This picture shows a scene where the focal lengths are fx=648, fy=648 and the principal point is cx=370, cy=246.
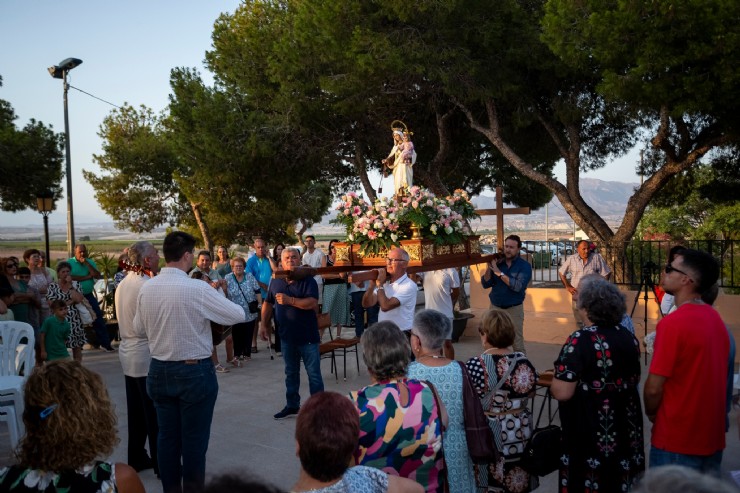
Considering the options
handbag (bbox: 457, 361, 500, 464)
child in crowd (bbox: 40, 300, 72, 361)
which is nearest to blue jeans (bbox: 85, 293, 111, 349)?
child in crowd (bbox: 40, 300, 72, 361)

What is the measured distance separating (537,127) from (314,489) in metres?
14.6

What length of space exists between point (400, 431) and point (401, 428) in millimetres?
14

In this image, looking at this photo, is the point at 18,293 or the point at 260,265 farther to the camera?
the point at 260,265

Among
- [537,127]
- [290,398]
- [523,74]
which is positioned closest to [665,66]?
[523,74]

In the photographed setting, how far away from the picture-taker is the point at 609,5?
432 inches

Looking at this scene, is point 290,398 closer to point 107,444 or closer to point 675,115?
point 107,444

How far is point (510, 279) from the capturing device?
8062 mm

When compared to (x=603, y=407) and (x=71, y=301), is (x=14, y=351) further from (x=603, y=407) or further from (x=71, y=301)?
A: (x=603, y=407)

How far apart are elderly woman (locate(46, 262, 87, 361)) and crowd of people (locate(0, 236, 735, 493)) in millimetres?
4251

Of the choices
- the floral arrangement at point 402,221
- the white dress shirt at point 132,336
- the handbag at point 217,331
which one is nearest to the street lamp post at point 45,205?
the floral arrangement at point 402,221

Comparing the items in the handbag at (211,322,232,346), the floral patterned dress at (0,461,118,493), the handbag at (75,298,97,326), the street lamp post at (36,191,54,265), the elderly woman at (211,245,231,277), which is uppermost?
the street lamp post at (36,191,54,265)

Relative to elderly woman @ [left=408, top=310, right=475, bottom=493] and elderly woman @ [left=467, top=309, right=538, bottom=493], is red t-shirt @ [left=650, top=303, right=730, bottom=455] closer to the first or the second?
elderly woman @ [left=467, top=309, right=538, bottom=493]

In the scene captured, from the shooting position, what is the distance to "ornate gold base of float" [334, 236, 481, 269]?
6844mm

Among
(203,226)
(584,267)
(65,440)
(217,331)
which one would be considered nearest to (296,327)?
(217,331)
